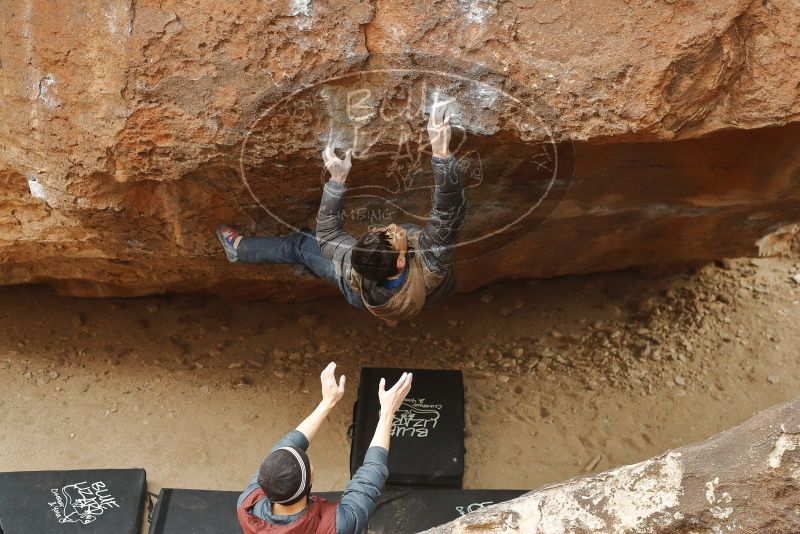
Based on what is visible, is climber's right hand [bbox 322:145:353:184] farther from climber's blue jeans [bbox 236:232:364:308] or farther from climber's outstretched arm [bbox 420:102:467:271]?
climber's blue jeans [bbox 236:232:364:308]

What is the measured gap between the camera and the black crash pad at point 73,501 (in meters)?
3.31

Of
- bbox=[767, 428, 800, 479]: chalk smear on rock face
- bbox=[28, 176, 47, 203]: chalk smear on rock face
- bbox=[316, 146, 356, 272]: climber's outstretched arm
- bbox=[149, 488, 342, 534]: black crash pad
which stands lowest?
bbox=[767, 428, 800, 479]: chalk smear on rock face

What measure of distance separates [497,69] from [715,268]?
254 centimetres

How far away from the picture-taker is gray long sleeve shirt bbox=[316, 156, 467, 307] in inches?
103

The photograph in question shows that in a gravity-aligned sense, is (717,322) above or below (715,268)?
below

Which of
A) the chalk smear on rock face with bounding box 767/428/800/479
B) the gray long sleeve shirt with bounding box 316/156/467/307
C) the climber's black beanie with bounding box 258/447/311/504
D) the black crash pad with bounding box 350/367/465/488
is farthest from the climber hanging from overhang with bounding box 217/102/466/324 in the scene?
the chalk smear on rock face with bounding box 767/428/800/479

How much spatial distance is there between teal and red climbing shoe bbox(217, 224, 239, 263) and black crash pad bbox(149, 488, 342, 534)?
0.95 m

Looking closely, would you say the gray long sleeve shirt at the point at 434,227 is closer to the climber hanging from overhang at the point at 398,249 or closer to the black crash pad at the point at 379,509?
the climber hanging from overhang at the point at 398,249

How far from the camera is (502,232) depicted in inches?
141

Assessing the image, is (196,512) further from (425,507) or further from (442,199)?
(442,199)

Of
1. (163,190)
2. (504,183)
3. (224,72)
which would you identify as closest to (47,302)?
(163,190)

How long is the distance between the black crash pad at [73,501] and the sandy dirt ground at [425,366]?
16cm

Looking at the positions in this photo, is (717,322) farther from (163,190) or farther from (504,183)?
(163,190)

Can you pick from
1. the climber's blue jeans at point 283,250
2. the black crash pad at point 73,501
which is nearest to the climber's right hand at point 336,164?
the climber's blue jeans at point 283,250
